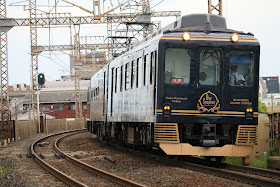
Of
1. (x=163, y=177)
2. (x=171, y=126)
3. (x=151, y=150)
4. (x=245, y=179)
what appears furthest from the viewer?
(x=151, y=150)

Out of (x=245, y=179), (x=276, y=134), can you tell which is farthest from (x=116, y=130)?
(x=245, y=179)

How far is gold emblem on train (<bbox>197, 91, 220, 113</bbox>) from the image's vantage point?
39.8 ft

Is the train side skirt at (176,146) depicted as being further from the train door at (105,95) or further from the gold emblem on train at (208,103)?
the train door at (105,95)

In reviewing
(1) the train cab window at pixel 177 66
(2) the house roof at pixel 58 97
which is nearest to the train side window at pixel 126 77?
(1) the train cab window at pixel 177 66

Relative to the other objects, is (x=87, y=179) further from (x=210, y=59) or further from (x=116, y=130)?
(x=116, y=130)

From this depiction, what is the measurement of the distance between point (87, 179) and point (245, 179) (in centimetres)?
335

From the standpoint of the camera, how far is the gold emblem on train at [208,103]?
39.8 feet

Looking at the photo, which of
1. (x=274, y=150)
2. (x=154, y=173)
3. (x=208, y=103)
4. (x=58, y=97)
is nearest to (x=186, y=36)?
(x=208, y=103)

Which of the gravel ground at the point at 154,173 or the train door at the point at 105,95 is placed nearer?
the gravel ground at the point at 154,173

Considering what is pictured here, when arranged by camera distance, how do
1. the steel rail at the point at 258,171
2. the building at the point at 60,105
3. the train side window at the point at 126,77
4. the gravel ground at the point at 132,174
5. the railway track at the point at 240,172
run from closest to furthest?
the railway track at the point at 240,172
the gravel ground at the point at 132,174
the steel rail at the point at 258,171
the train side window at the point at 126,77
the building at the point at 60,105

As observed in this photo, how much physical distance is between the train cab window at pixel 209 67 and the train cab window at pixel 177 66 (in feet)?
1.07

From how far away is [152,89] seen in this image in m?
12.7

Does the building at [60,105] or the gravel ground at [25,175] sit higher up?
the gravel ground at [25,175]

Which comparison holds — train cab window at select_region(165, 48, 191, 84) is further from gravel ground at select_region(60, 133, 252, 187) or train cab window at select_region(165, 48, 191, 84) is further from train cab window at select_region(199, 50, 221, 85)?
gravel ground at select_region(60, 133, 252, 187)
